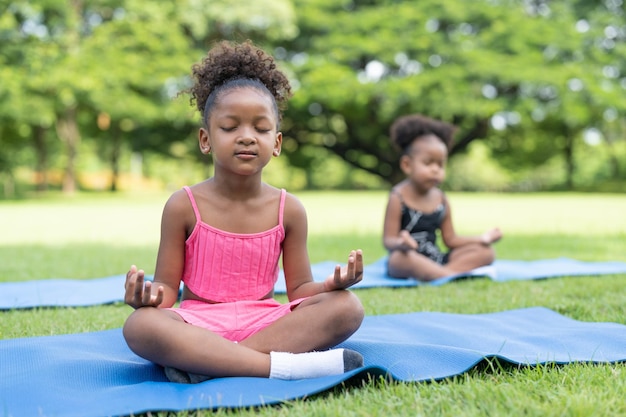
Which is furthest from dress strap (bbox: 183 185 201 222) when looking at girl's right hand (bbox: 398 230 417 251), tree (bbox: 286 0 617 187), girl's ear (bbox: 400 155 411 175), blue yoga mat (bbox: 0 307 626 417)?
tree (bbox: 286 0 617 187)

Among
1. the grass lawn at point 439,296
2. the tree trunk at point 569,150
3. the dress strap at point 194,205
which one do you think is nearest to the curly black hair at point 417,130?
the grass lawn at point 439,296

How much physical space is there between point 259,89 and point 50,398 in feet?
4.18

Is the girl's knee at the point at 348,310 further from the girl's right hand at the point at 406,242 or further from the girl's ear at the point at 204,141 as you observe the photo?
the girl's right hand at the point at 406,242

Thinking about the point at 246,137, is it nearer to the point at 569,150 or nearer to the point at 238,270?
the point at 238,270

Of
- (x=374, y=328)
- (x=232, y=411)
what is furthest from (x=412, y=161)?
(x=232, y=411)

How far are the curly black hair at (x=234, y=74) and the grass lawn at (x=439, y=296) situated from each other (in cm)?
118

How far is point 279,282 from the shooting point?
4.35 m

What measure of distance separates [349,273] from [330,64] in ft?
58.1

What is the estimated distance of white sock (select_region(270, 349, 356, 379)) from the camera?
6.59 ft

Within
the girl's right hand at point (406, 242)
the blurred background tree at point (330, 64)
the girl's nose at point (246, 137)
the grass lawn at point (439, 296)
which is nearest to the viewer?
the grass lawn at point (439, 296)

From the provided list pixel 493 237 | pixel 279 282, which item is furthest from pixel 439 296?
pixel 279 282

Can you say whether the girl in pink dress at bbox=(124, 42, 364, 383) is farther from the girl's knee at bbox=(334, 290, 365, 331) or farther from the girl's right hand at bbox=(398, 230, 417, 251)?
the girl's right hand at bbox=(398, 230, 417, 251)

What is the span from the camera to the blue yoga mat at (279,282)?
12.0 feet

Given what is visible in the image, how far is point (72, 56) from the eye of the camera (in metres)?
16.3
